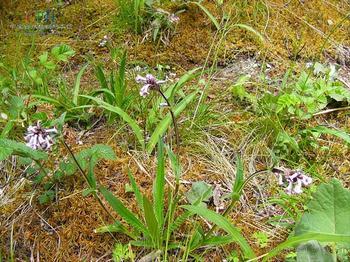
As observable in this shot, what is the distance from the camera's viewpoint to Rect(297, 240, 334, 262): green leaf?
1.48 m

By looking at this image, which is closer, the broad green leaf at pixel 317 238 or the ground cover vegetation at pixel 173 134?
the broad green leaf at pixel 317 238

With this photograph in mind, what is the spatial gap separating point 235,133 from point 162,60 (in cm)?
73

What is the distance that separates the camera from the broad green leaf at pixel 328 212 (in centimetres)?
152

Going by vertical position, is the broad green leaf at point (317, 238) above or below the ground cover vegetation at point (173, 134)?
above

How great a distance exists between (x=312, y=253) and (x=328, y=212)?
15 cm

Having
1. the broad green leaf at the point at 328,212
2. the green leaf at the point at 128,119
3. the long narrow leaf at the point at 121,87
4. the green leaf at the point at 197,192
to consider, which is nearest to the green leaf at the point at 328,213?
the broad green leaf at the point at 328,212

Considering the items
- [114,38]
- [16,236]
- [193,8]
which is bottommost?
[16,236]

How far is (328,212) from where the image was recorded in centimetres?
155

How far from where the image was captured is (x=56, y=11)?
3.04 meters

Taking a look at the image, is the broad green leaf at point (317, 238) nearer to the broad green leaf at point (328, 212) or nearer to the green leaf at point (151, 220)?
the broad green leaf at point (328, 212)

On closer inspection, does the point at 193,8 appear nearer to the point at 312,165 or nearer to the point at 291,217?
the point at 312,165

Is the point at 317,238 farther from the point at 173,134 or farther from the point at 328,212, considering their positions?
the point at 173,134

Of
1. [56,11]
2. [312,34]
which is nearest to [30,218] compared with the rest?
[56,11]

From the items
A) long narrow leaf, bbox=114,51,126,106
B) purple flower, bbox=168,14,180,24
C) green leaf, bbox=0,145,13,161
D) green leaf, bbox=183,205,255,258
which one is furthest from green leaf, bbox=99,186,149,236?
purple flower, bbox=168,14,180,24
